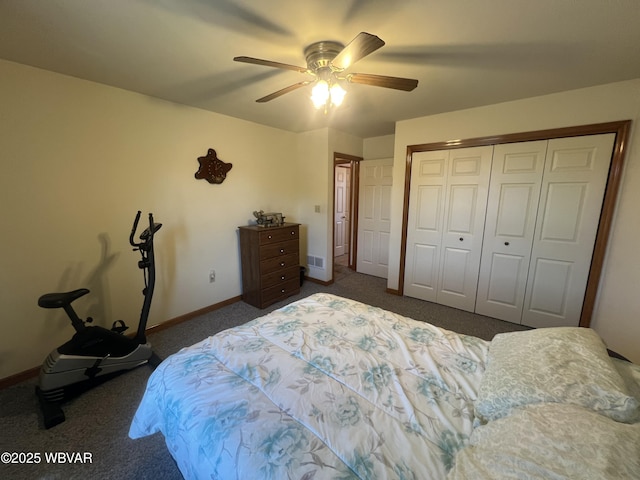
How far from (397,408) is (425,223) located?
2.72 metres

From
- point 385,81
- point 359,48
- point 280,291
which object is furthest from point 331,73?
point 280,291

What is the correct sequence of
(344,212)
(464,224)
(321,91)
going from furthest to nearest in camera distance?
(344,212) → (464,224) → (321,91)

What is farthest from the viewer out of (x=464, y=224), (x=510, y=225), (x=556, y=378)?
(x=464, y=224)

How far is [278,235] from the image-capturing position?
3.31m

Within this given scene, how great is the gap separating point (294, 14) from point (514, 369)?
1982 millimetres

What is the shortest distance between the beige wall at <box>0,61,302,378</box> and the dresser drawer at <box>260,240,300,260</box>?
1.60ft

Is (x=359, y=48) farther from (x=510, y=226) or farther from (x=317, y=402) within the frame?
(x=510, y=226)

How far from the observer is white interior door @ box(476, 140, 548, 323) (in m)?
2.62

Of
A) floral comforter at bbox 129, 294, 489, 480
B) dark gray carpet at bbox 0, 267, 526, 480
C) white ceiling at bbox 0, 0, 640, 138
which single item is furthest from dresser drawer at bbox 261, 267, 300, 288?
white ceiling at bbox 0, 0, 640, 138

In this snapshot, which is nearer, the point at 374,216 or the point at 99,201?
the point at 99,201

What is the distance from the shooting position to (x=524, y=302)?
2.78 meters

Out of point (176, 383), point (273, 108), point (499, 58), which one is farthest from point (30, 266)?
point (499, 58)

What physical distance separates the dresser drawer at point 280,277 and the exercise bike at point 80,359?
130 centimetres

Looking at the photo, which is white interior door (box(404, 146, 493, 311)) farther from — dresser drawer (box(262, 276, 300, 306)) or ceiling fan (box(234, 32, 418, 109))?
ceiling fan (box(234, 32, 418, 109))
